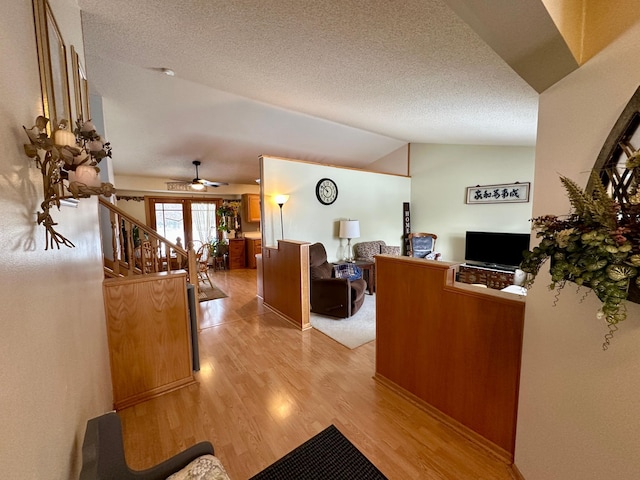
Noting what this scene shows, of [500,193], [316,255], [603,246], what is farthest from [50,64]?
[500,193]

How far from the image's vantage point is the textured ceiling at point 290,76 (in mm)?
1658

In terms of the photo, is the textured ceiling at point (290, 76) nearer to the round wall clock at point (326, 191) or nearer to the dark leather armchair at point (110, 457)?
the round wall clock at point (326, 191)

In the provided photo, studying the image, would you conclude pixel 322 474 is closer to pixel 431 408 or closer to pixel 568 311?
pixel 431 408

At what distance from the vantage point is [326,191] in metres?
4.81

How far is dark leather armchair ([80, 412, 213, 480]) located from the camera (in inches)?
36.1

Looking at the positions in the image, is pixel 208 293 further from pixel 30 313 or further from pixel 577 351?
pixel 577 351

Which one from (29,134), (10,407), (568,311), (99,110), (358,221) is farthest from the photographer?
(358,221)

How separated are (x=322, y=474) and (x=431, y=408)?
92cm

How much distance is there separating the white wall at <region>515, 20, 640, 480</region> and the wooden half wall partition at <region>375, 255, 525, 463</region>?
0.42ft

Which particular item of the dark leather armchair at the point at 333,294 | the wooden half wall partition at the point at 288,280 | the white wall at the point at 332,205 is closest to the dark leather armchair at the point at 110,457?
the wooden half wall partition at the point at 288,280

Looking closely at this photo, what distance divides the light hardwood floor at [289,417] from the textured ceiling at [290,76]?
224 cm

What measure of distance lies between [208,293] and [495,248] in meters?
5.34

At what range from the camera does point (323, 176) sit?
471cm

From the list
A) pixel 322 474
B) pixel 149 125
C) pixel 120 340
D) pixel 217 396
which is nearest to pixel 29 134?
pixel 120 340
